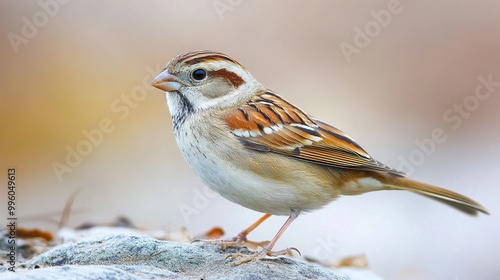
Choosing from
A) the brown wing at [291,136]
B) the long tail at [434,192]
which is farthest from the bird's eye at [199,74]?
the long tail at [434,192]

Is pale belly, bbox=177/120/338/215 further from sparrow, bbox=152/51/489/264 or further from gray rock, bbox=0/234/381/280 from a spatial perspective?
gray rock, bbox=0/234/381/280

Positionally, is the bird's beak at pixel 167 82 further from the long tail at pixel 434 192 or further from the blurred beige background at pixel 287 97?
the blurred beige background at pixel 287 97

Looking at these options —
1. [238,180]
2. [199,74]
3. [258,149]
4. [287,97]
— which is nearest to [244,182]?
[238,180]

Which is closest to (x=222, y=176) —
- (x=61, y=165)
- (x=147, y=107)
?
(x=61, y=165)

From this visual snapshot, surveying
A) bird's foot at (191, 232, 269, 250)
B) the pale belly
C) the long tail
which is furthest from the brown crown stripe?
the long tail

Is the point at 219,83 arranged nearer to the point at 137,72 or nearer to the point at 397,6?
the point at 137,72

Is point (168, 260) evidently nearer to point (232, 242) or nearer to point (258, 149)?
point (232, 242)
